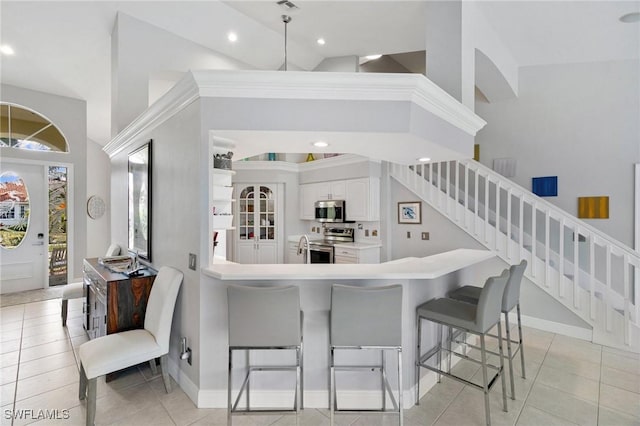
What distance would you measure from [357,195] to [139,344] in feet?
12.8

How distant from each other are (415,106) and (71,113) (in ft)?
20.0

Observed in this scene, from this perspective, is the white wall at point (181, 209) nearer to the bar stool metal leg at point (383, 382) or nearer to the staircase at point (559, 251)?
the bar stool metal leg at point (383, 382)

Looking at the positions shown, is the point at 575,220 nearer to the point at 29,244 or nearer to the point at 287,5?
the point at 287,5

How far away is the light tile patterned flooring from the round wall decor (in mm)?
3790

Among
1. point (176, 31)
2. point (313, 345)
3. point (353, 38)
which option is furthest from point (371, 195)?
point (176, 31)

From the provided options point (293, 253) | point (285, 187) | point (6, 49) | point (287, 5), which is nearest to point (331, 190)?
point (285, 187)

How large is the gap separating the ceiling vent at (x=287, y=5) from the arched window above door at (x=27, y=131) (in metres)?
4.50

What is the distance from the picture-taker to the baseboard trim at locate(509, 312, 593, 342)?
339 cm

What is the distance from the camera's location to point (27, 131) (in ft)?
16.6

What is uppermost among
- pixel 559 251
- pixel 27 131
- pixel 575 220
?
pixel 27 131

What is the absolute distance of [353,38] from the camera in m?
4.40

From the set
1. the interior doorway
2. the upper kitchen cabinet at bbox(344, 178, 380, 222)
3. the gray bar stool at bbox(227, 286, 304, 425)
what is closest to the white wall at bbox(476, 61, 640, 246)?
the upper kitchen cabinet at bbox(344, 178, 380, 222)

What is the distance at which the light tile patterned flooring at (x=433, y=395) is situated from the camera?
2135 mm

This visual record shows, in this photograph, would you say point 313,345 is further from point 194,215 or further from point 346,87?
point 346,87
